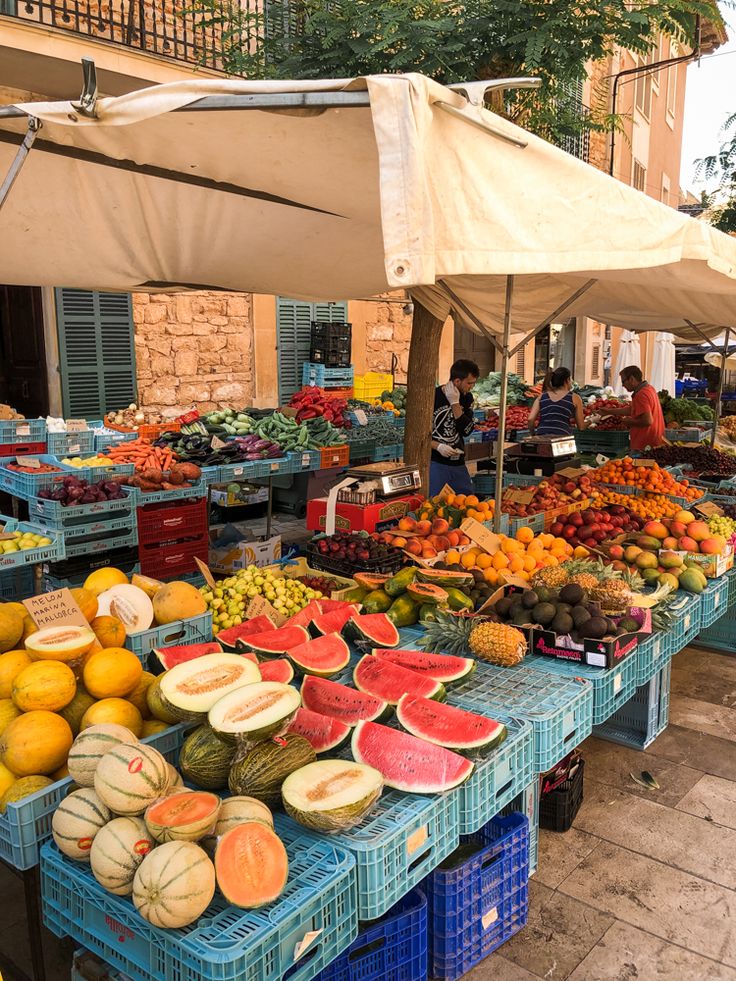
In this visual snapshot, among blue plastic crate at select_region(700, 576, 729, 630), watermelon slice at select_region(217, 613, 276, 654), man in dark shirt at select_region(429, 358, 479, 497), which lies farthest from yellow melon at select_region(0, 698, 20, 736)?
man in dark shirt at select_region(429, 358, 479, 497)

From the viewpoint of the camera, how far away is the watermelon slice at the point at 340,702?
2.46 metres

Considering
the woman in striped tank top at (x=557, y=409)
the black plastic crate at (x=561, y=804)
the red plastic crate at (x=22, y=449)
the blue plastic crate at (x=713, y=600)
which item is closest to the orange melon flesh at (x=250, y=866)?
the black plastic crate at (x=561, y=804)

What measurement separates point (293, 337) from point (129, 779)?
10792 millimetres

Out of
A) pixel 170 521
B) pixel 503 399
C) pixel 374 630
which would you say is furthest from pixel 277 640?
pixel 170 521

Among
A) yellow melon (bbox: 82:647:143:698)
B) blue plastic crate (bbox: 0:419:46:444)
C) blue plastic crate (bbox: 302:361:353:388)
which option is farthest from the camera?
blue plastic crate (bbox: 302:361:353:388)

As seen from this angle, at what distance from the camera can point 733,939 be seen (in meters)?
2.86

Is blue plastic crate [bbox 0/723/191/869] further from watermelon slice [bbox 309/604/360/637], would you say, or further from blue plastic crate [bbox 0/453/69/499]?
blue plastic crate [bbox 0/453/69/499]

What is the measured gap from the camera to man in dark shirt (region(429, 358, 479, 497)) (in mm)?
7203

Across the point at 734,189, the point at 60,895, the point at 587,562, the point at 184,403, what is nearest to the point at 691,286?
the point at 587,562

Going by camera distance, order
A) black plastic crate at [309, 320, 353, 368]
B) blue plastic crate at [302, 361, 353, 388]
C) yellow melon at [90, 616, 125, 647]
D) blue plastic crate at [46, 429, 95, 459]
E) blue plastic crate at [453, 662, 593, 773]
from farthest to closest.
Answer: blue plastic crate at [302, 361, 353, 388]
black plastic crate at [309, 320, 353, 368]
blue plastic crate at [46, 429, 95, 459]
yellow melon at [90, 616, 125, 647]
blue plastic crate at [453, 662, 593, 773]

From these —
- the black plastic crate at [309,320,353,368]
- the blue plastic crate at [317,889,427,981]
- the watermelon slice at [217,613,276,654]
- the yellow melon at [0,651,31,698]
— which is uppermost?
the black plastic crate at [309,320,353,368]

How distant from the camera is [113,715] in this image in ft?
7.57

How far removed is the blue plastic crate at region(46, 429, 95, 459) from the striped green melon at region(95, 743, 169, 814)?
5319 millimetres

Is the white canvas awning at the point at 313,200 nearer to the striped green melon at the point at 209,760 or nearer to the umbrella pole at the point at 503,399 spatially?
the umbrella pole at the point at 503,399
